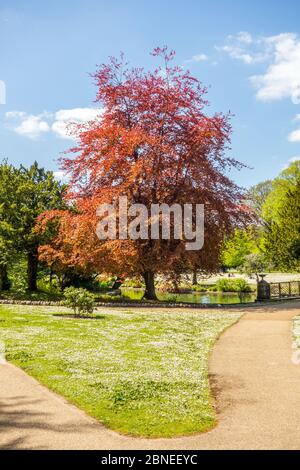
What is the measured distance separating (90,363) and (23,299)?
1693 cm

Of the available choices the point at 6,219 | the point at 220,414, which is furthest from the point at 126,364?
the point at 6,219

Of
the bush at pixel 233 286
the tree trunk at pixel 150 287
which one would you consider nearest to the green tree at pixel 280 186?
the bush at pixel 233 286

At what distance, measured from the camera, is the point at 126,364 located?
1074 centimetres

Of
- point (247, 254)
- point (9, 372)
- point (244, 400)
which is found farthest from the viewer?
point (247, 254)

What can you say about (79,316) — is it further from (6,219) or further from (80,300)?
(6,219)

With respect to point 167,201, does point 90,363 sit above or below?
below

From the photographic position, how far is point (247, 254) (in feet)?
240

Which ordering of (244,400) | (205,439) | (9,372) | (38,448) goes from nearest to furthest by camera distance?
(38,448)
(205,439)
(244,400)
(9,372)

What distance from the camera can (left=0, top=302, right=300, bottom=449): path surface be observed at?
20.5 ft

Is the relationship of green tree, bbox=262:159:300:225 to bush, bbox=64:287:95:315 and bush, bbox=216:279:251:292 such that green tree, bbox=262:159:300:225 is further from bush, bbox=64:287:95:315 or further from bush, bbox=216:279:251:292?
bush, bbox=64:287:95:315

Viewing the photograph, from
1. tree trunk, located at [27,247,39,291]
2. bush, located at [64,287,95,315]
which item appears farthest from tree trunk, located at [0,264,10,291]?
bush, located at [64,287,95,315]

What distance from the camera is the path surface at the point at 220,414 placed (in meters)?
6.26
